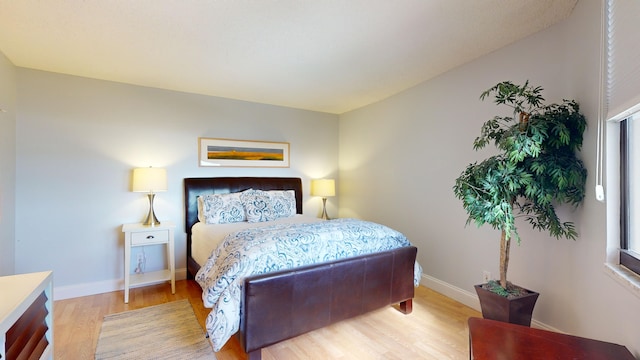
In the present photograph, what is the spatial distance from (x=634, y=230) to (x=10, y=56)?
4.65m

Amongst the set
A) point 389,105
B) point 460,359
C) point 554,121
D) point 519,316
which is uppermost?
point 389,105

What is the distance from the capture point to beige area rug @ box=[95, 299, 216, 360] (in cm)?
200

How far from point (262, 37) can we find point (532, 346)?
2450 millimetres

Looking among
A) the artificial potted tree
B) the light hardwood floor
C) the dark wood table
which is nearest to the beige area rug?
the light hardwood floor

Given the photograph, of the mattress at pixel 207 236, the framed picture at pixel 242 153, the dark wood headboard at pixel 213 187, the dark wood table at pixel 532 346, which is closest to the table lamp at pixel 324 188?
the dark wood headboard at pixel 213 187

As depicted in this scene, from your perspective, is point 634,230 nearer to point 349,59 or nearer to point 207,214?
point 349,59

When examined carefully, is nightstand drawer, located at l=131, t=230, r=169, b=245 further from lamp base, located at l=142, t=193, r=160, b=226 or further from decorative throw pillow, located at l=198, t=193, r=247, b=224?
decorative throw pillow, located at l=198, t=193, r=247, b=224

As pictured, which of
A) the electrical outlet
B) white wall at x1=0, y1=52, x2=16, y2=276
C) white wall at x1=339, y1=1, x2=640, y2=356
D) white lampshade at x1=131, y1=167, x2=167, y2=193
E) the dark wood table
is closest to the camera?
the dark wood table

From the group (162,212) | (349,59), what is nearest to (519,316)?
(349,59)

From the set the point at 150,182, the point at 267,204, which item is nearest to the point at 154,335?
the point at 150,182

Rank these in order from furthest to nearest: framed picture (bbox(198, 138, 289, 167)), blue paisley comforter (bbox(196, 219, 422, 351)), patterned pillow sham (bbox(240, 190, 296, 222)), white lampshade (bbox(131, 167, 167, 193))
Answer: framed picture (bbox(198, 138, 289, 167)), patterned pillow sham (bbox(240, 190, 296, 222)), white lampshade (bbox(131, 167, 167, 193)), blue paisley comforter (bbox(196, 219, 422, 351))

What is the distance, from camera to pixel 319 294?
2.05 m

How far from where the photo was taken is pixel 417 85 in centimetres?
329

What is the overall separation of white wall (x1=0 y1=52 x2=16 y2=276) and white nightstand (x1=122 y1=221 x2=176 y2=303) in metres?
0.86
